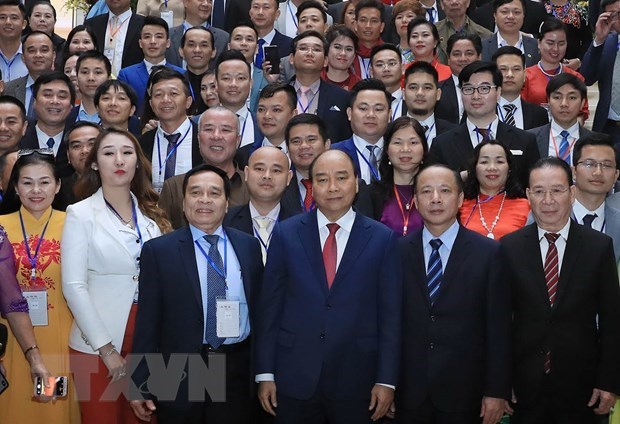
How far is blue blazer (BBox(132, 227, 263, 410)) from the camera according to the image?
4.77 metres

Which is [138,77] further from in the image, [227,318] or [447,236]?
[447,236]

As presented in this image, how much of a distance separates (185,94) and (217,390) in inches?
109

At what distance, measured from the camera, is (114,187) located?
519 centimetres

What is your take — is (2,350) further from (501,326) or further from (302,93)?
(302,93)

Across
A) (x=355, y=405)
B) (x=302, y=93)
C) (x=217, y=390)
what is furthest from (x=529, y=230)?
(x=302, y=93)

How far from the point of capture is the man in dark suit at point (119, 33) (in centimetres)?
876

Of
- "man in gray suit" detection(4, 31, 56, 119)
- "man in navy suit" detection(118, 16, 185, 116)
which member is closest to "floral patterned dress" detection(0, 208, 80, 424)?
"man in navy suit" detection(118, 16, 185, 116)

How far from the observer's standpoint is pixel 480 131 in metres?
6.73

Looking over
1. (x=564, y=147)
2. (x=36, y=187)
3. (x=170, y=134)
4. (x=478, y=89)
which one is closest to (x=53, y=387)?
(x=36, y=187)

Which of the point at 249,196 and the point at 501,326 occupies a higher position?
the point at 249,196

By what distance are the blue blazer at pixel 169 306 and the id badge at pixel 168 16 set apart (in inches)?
190

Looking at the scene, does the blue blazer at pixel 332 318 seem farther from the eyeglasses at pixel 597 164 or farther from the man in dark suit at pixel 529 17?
the man in dark suit at pixel 529 17

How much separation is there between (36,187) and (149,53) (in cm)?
312

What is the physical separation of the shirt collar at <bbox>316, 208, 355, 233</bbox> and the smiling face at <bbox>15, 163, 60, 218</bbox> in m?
1.48
